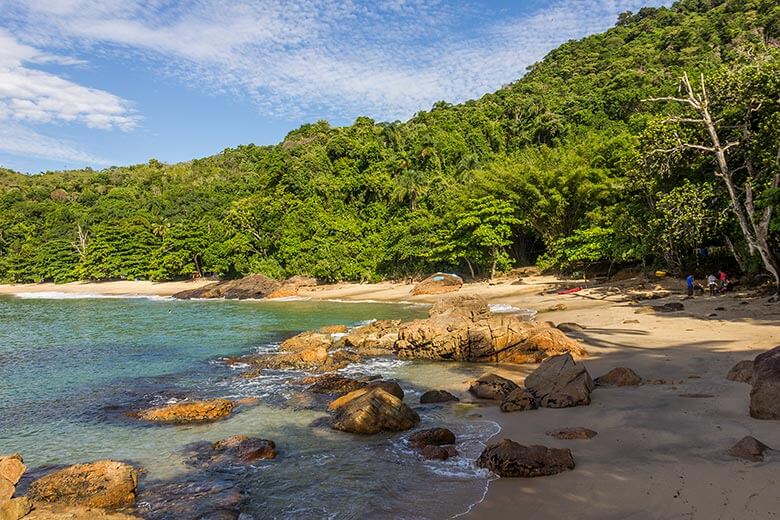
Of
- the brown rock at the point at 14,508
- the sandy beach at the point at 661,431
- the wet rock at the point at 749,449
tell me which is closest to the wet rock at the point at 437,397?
the sandy beach at the point at 661,431

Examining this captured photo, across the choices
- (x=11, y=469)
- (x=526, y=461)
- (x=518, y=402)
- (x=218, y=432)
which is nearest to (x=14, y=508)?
(x=11, y=469)

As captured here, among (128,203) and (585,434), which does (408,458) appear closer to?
(585,434)

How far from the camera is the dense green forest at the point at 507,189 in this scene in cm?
2317

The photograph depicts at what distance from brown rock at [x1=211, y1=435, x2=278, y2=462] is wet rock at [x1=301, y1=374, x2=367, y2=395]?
4198mm

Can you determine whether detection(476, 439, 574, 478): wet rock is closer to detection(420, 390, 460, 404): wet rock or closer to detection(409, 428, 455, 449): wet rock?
detection(409, 428, 455, 449): wet rock

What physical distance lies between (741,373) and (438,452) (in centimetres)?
701

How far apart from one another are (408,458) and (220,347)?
16.5 metres

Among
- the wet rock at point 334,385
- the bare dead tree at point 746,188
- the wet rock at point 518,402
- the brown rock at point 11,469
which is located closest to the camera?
the brown rock at point 11,469

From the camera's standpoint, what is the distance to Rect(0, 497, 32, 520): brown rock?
6738 millimetres

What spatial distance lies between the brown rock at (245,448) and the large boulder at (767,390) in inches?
336

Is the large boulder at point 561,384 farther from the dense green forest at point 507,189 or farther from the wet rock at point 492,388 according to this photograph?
the dense green forest at point 507,189

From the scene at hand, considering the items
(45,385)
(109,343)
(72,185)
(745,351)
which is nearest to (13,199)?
(72,185)

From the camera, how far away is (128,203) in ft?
305

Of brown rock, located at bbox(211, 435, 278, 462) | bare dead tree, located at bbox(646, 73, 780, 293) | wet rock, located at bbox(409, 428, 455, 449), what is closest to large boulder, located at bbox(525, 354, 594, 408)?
wet rock, located at bbox(409, 428, 455, 449)
